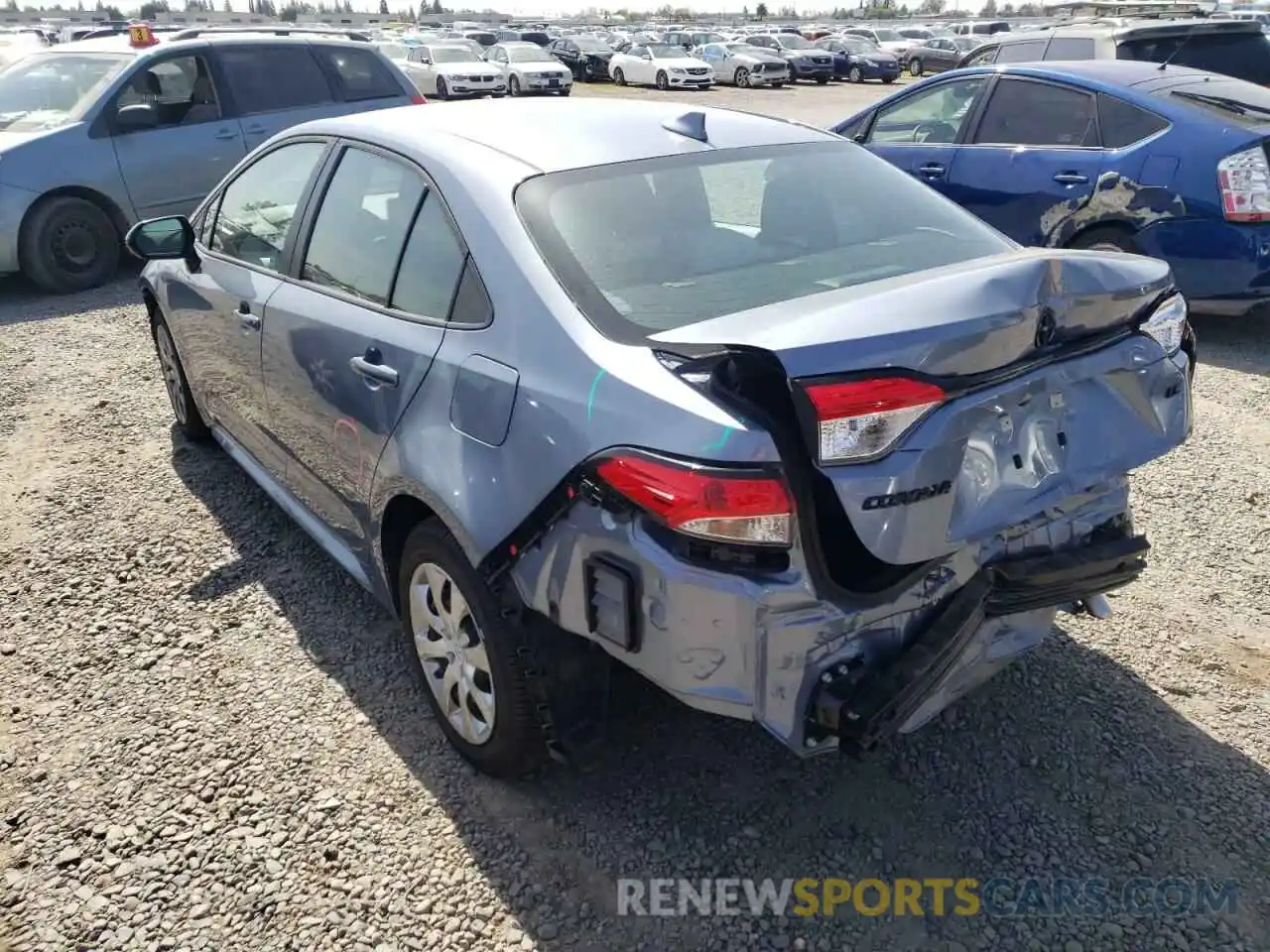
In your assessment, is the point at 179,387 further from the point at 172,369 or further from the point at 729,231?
the point at 729,231

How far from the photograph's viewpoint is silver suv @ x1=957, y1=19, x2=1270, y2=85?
7398 millimetres

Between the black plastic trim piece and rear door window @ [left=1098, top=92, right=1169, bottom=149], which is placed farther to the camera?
rear door window @ [left=1098, top=92, right=1169, bottom=149]

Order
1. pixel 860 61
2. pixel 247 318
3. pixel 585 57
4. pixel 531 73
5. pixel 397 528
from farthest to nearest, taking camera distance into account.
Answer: pixel 585 57, pixel 860 61, pixel 531 73, pixel 247 318, pixel 397 528

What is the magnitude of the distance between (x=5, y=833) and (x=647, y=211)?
7.84ft

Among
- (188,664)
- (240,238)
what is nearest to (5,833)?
(188,664)

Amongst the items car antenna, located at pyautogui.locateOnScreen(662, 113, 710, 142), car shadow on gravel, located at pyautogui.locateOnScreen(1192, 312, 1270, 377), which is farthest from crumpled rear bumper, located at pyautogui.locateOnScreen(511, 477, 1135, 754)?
car shadow on gravel, located at pyautogui.locateOnScreen(1192, 312, 1270, 377)

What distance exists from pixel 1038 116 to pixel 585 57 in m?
A: 30.8

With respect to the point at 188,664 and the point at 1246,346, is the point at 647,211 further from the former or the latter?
the point at 1246,346

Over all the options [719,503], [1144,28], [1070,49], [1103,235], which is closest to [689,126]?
[719,503]

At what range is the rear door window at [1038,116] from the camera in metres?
6.00

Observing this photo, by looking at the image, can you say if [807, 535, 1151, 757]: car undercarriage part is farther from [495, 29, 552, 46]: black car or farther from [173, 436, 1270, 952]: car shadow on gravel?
[495, 29, 552, 46]: black car

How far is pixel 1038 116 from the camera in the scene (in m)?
6.25

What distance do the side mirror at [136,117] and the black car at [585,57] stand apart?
91.7ft

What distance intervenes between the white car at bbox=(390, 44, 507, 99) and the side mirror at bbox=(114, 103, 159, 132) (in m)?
17.3
